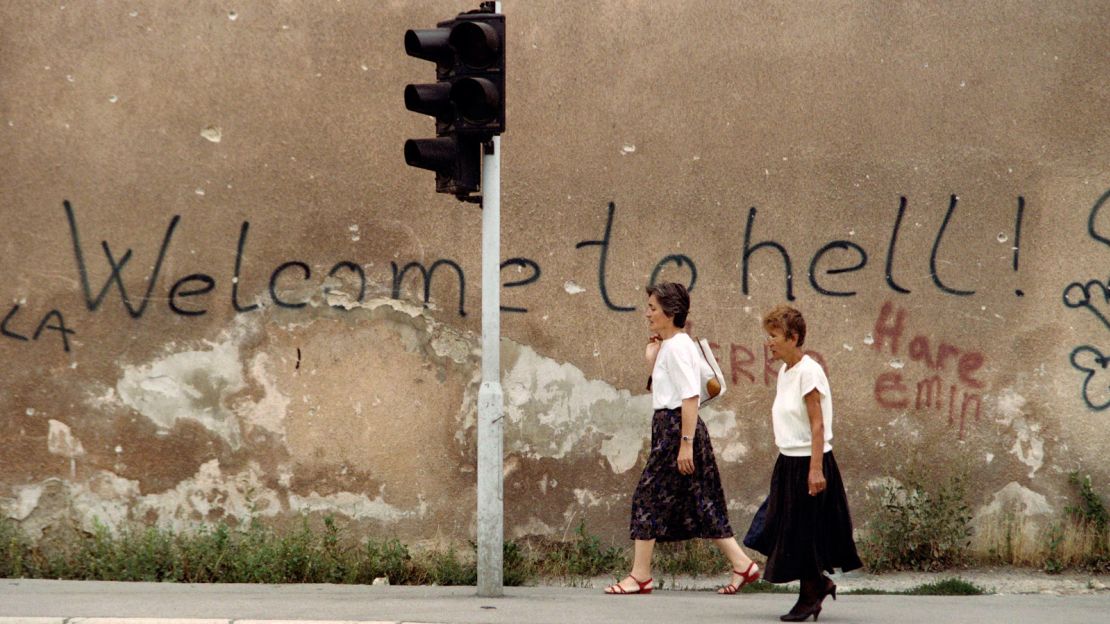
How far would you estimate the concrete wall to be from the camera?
7.62 m

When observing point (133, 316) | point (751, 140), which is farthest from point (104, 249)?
point (751, 140)

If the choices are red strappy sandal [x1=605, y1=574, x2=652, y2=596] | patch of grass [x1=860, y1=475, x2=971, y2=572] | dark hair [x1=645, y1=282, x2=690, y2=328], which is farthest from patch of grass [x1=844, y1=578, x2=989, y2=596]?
dark hair [x1=645, y1=282, x2=690, y2=328]

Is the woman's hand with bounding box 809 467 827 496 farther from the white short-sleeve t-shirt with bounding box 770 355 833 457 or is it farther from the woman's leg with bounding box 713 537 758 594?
the woman's leg with bounding box 713 537 758 594


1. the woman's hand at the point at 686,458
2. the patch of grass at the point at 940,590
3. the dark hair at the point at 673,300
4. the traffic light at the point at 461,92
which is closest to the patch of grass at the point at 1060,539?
the patch of grass at the point at 940,590

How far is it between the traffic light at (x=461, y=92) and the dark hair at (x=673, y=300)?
1.18 meters

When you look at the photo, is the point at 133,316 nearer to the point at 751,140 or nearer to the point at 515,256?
the point at 515,256

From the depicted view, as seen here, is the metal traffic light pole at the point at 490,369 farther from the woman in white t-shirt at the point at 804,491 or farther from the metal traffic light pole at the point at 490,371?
the woman in white t-shirt at the point at 804,491

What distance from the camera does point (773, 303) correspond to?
7738 millimetres

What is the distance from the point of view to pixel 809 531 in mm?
5934

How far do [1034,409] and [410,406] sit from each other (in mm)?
3671

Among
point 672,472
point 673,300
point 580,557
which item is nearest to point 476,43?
point 673,300

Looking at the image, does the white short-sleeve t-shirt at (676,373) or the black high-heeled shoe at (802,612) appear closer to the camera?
the black high-heeled shoe at (802,612)

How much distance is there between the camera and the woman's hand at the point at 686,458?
6547mm

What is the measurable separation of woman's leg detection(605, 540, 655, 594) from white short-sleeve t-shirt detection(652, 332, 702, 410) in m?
0.71
